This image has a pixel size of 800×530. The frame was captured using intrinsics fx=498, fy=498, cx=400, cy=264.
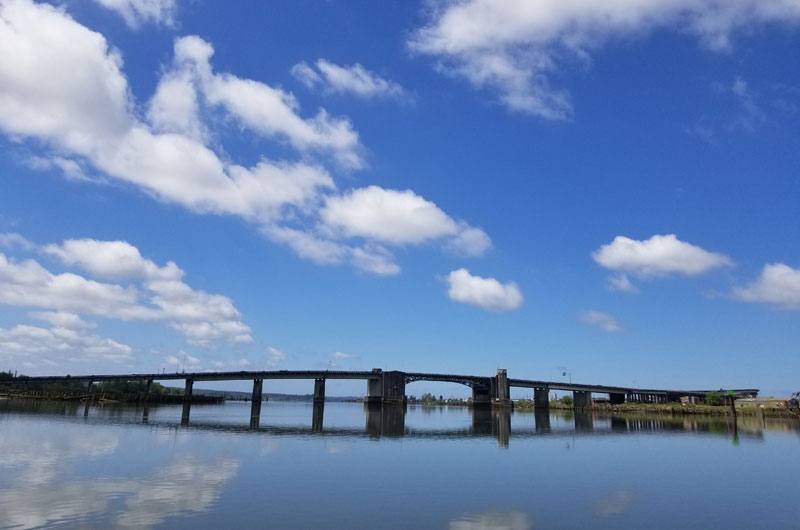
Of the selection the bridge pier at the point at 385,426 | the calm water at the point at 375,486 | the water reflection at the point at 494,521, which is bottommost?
the bridge pier at the point at 385,426

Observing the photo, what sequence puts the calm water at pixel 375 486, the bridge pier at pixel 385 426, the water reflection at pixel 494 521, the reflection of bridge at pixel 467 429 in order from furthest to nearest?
the bridge pier at pixel 385 426 → the reflection of bridge at pixel 467 429 → the calm water at pixel 375 486 → the water reflection at pixel 494 521

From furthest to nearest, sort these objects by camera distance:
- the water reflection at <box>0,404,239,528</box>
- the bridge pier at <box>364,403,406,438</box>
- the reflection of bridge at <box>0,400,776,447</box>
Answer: the bridge pier at <box>364,403,406,438</box> < the reflection of bridge at <box>0,400,776,447</box> < the water reflection at <box>0,404,239,528</box>

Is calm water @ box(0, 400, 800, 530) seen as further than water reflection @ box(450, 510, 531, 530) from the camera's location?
Yes

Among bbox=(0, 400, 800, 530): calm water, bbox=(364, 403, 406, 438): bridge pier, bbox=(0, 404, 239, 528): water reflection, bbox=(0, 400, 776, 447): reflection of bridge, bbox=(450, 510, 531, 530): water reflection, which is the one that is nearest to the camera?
bbox=(0, 404, 239, 528): water reflection

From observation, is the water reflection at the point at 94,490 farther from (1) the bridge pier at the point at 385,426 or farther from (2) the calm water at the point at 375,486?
(1) the bridge pier at the point at 385,426

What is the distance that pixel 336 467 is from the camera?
39.4 meters

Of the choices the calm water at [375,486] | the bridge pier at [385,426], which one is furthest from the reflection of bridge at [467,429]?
the calm water at [375,486]

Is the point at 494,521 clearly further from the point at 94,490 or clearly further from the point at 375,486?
the point at 94,490

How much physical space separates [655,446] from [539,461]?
2556 centimetres

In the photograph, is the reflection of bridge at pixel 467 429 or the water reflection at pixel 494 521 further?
the reflection of bridge at pixel 467 429

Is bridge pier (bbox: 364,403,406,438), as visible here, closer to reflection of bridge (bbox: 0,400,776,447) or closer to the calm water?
reflection of bridge (bbox: 0,400,776,447)

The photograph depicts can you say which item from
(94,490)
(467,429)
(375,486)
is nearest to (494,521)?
(375,486)

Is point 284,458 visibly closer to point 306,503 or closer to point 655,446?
point 306,503

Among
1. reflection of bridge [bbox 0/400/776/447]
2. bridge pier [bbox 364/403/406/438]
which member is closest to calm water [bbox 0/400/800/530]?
reflection of bridge [bbox 0/400/776/447]
